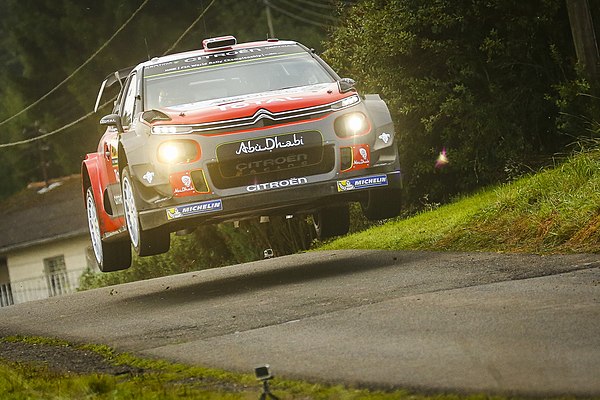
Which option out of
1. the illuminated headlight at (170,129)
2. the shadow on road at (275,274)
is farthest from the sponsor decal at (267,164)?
the shadow on road at (275,274)

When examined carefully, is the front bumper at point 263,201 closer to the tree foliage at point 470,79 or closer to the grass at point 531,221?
the grass at point 531,221

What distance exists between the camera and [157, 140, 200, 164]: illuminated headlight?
1101 cm

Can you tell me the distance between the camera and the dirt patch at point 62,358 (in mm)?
8000

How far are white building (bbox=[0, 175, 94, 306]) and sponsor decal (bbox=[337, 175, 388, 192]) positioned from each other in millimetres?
35184

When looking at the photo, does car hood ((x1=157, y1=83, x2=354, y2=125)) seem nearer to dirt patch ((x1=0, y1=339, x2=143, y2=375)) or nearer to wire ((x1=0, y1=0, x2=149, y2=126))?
dirt patch ((x1=0, y1=339, x2=143, y2=375))

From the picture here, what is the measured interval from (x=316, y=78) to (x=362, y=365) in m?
5.84

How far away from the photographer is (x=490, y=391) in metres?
5.80

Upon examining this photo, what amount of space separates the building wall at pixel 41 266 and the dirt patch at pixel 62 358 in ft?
126

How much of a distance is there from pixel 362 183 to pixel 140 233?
191 cm

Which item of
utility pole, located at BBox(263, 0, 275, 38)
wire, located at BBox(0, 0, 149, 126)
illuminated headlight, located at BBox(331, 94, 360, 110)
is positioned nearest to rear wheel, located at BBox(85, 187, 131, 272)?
illuminated headlight, located at BBox(331, 94, 360, 110)

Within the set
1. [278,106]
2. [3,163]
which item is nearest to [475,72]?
[278,106]

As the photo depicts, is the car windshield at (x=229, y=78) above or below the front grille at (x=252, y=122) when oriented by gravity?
above

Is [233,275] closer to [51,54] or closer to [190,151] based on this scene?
[190,151]

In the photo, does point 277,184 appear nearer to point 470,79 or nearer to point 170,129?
point 170,129
